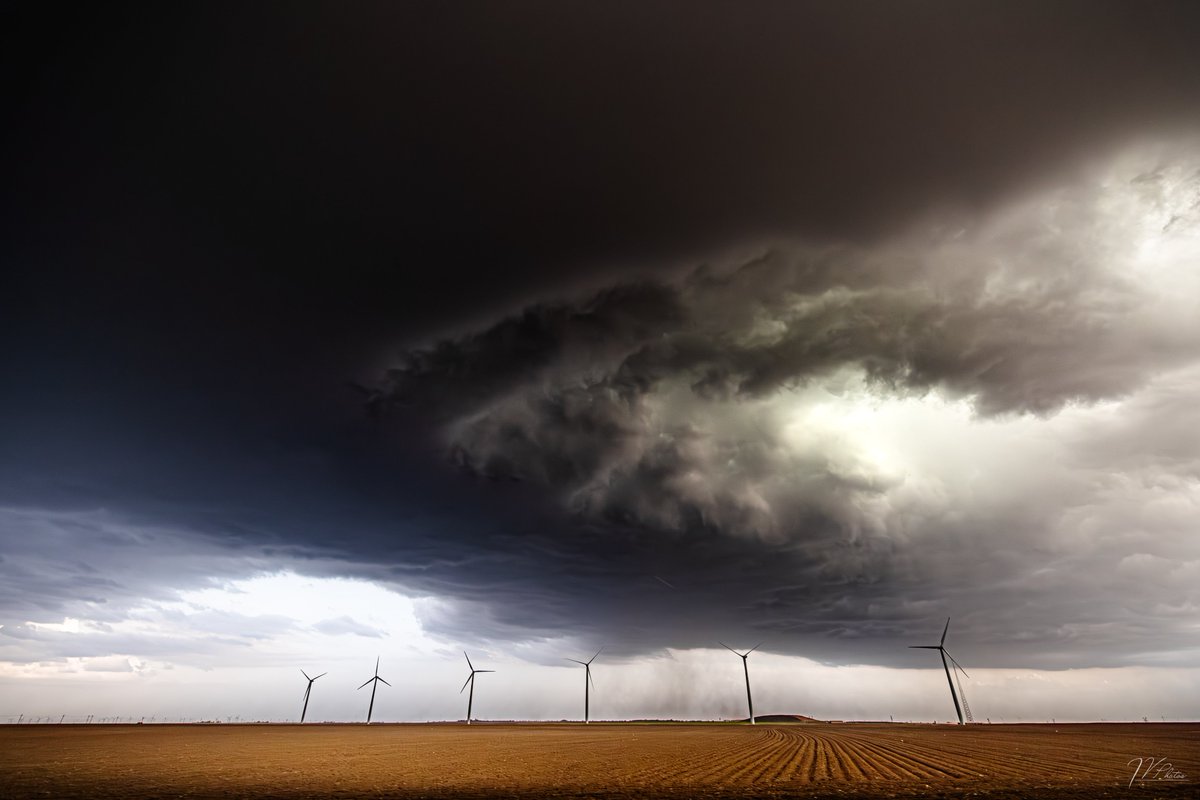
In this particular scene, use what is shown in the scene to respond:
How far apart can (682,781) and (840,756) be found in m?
37.5

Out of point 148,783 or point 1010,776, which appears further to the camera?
point 1010,776

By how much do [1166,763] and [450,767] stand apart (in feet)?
243

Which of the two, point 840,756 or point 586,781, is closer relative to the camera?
point 586,781

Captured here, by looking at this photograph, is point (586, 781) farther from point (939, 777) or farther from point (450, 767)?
point (939, 777)

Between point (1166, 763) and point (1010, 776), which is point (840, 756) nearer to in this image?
point (1010, 776)

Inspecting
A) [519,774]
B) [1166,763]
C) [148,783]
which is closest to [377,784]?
[519,774]

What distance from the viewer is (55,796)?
3644cm

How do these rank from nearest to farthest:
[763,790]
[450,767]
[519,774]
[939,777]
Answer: [763,790] < [939,777] < [519,774] < [450,767]

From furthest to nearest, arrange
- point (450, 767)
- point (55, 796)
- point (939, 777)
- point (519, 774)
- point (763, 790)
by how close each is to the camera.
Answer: point (450, 767)
point (519, 774)
point (939, 777)
point (763, 790)
point (55, 796)

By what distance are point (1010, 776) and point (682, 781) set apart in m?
28.3

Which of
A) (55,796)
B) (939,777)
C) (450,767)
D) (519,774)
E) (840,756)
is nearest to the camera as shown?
(55,796)

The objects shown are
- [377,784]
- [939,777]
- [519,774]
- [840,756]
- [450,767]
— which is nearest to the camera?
[377,784]

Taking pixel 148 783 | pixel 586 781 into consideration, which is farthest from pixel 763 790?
pixel 148 783

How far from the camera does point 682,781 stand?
46188 millimetres
